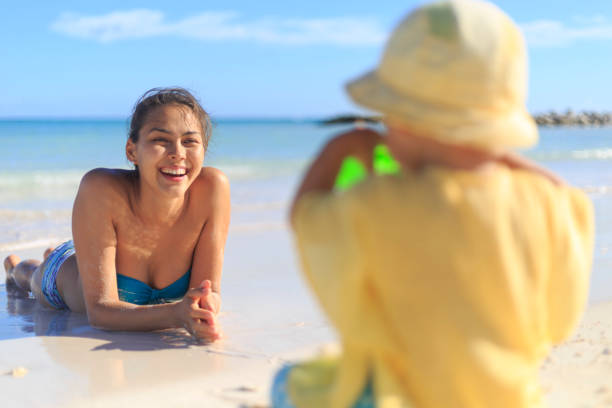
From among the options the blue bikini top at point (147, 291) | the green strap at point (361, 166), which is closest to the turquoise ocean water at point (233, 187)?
the blue bikini top at point (147, 291)

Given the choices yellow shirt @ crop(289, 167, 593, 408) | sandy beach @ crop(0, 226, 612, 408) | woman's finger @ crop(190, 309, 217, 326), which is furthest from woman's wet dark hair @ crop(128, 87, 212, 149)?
yellow shirt @ crop(289, 167, 593, 408)

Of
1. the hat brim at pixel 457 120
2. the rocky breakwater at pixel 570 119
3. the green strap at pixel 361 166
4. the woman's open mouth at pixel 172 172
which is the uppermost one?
the hat brim at pixel 457 120

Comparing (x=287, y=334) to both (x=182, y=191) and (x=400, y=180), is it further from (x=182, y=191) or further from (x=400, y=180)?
(x=400, y=180)

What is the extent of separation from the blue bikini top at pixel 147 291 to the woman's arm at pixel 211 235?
0.07 meters

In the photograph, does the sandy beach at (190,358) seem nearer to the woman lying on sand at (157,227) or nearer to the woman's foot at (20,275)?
the woman lying on sand at (157,227)

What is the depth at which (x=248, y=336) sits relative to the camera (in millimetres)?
3105

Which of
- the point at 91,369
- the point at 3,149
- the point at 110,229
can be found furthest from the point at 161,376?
the point at 3,149

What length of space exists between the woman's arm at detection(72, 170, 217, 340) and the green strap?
1805mm

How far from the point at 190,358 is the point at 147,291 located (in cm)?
64

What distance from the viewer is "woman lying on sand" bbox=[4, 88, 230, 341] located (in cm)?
304

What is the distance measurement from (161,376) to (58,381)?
1.33ft

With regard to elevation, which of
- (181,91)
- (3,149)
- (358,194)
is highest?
(181,91)

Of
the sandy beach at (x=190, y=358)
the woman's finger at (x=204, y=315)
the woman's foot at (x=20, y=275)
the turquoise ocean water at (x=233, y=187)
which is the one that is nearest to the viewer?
the sandy beach at (x=190, y=358)

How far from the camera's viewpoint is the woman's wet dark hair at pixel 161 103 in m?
3.12
